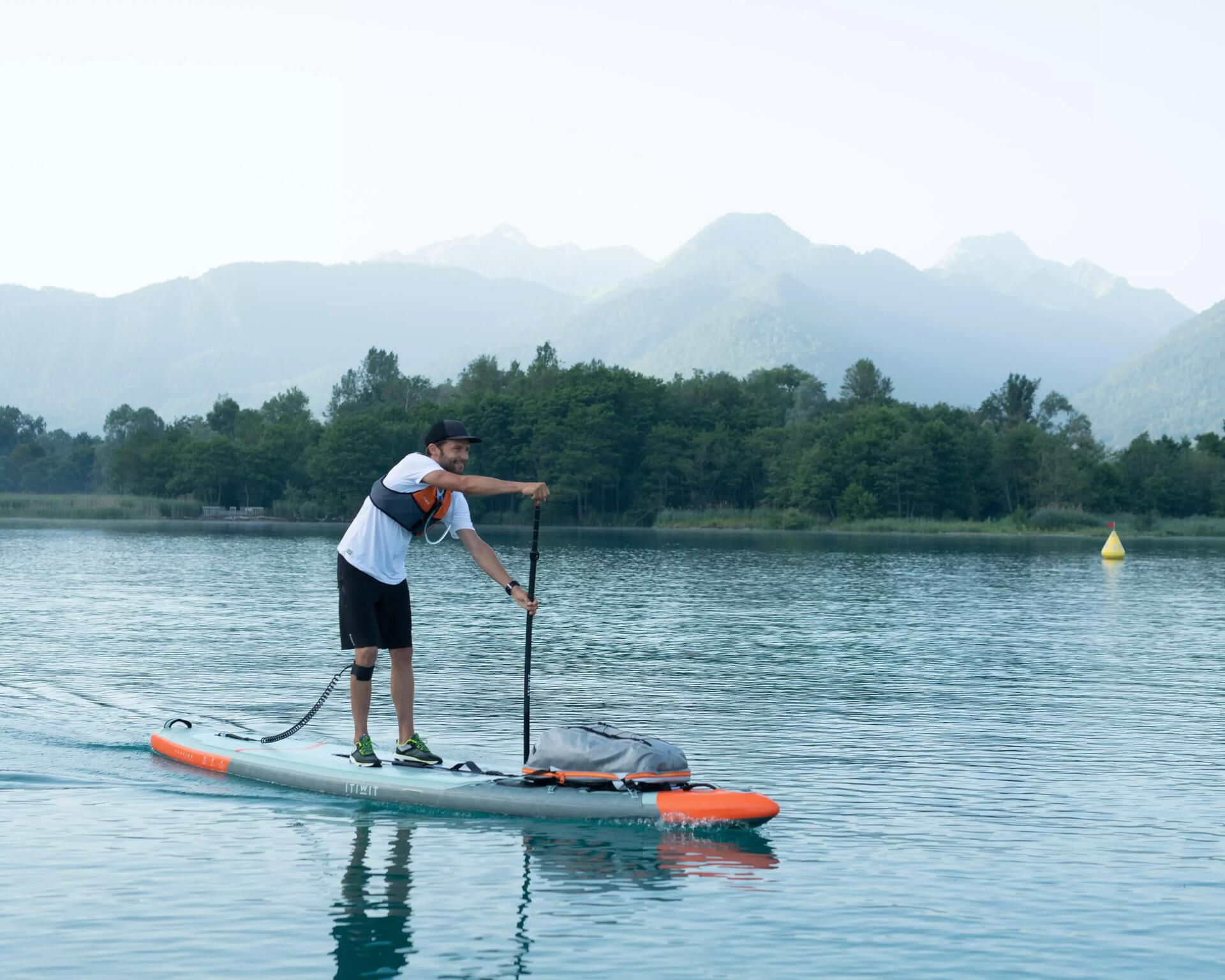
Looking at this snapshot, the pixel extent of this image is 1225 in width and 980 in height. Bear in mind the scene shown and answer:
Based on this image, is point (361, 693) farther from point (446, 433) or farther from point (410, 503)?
point (446, 433)

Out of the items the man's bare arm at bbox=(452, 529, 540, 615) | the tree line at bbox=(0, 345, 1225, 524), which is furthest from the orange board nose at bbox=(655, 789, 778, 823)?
the tree line at bbox=(0, 345, 1225, 524)

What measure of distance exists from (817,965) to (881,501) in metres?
118

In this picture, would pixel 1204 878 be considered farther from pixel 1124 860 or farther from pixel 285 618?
pixel 285 618

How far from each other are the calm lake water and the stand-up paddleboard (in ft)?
0.51

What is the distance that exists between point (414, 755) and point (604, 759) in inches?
69.1

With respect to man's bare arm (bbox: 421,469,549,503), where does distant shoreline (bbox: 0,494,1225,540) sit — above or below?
below

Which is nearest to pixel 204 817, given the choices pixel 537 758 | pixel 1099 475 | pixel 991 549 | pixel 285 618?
pixel 537 758

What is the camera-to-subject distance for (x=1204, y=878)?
991 cm

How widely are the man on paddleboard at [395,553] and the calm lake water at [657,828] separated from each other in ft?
4.26

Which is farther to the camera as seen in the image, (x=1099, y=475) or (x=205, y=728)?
(x=1099, y=475)

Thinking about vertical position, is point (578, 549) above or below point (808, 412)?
below

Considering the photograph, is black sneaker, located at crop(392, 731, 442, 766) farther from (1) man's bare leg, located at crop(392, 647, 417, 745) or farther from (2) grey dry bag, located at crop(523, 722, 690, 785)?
(2) grey dry bag, located at crop(523, 722, 690, 785)

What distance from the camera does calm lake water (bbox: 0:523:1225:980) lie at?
823 cm

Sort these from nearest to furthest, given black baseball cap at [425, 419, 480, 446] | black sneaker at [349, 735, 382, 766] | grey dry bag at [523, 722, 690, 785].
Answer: grey dry bag at [523, 722, 690, 785] → black baseball cap at [425, 419, 480, 446] → black sneaker at [349, 735, 382, 766]
